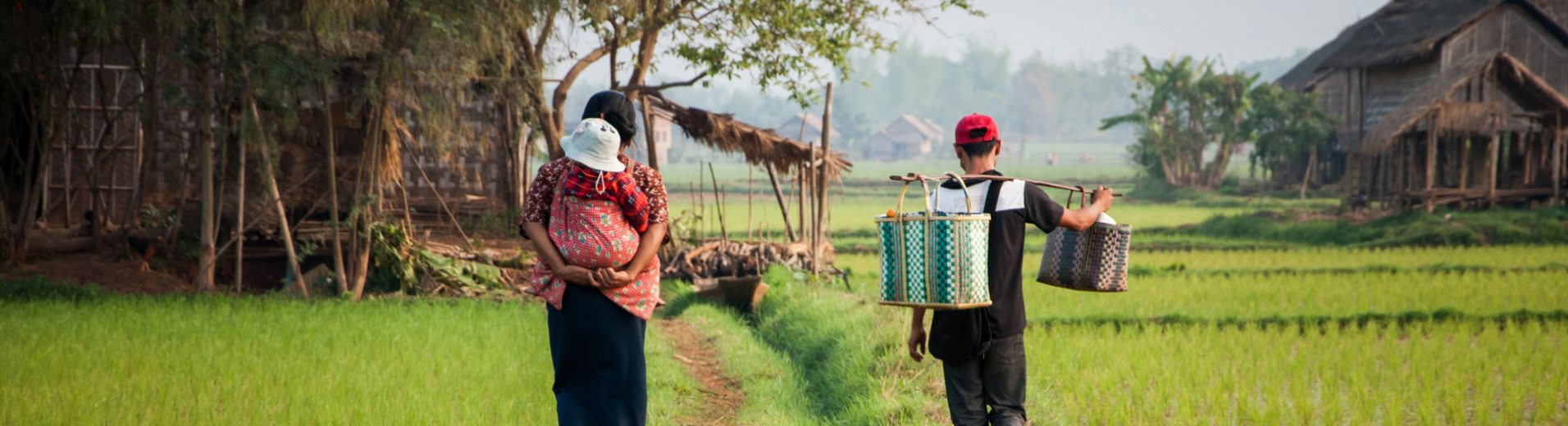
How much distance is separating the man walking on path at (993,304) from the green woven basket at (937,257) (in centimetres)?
14

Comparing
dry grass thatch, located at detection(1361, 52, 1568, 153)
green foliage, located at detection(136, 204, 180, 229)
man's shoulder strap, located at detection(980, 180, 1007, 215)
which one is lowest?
green foliage, located at detection(136, 204, 180, 229)

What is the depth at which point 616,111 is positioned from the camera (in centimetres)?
325

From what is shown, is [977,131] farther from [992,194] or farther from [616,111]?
[616,111]

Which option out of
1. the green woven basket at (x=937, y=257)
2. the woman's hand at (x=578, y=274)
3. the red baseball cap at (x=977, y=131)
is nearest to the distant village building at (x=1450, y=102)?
the red baseball cap at (x=977, y=131)

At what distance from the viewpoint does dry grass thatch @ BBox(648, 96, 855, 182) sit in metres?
11.1

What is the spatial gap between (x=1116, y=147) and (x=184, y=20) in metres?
80.9

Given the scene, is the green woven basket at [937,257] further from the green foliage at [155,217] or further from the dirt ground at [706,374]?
the green foliage at [155,217]

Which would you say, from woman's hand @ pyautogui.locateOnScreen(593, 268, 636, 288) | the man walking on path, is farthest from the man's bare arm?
woman's hand @ pyautogui.locateOnScreen(593, 268, 636, 288)

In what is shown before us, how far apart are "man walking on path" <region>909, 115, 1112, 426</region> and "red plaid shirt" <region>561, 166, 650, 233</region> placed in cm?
96

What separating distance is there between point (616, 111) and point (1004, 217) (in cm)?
129

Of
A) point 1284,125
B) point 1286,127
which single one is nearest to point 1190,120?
point 1284,125

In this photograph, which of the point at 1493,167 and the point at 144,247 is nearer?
the point at 144,247

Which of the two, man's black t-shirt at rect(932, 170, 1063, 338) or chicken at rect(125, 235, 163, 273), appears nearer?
man's black t-shirt at rect(932, 170, 1063, 338)

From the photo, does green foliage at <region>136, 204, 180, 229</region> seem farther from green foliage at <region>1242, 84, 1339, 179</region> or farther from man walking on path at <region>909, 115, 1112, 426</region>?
green foliage at <region>1242, 84, 1339, 179</region>
